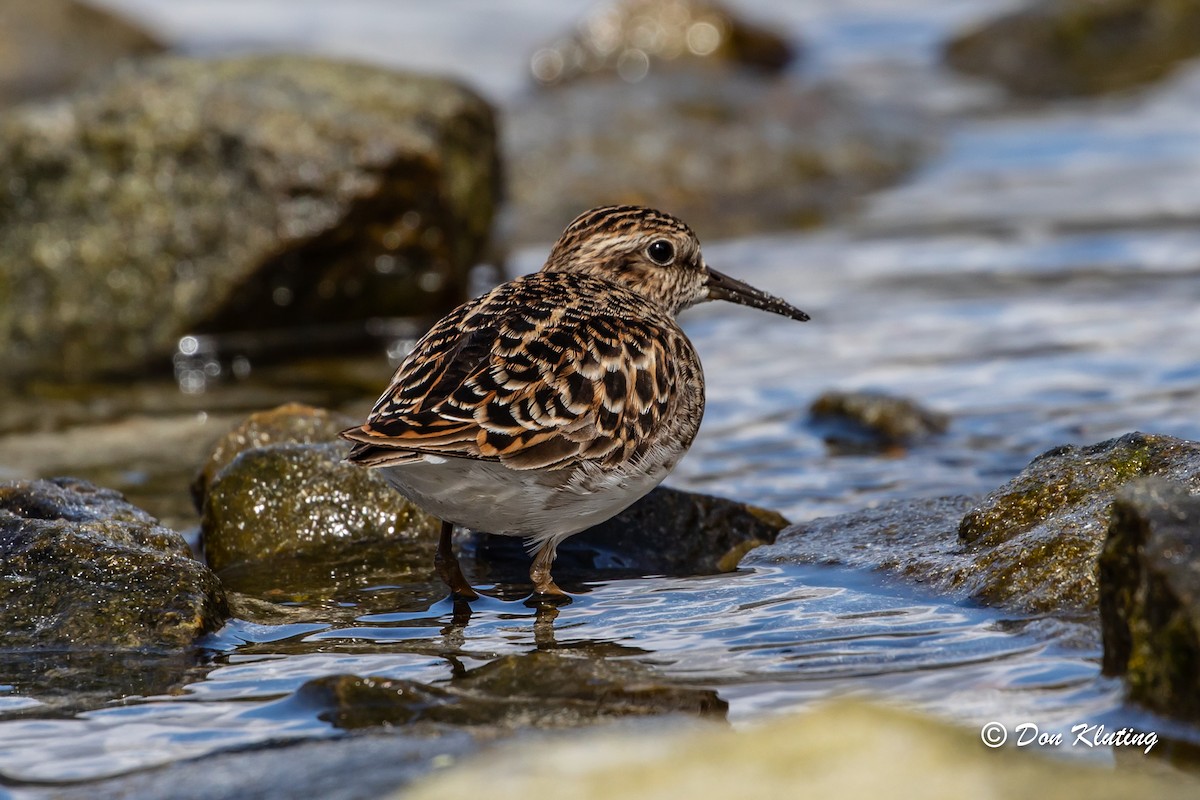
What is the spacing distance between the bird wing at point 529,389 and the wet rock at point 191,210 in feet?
15.0

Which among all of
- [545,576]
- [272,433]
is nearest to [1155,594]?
[545,576]

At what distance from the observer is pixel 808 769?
11.3 feet

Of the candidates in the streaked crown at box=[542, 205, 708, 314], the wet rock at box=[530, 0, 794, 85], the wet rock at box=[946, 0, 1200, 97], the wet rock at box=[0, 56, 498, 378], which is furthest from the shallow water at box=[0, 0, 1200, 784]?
the wet rock at box=[530, 0, 794, 85]

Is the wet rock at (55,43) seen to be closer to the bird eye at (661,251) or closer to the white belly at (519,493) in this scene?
the bird eye at (661,251)

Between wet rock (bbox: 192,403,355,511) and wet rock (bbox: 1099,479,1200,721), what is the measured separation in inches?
149

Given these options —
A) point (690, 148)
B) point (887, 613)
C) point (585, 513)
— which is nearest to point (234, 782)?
point (585, 513)

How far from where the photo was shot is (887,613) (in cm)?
526

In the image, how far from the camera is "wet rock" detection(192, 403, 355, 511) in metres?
6.94

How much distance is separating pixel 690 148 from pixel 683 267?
8.02m

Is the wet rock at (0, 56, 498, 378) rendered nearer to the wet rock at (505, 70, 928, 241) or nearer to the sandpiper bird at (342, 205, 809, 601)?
the wet rock at (505, 70, 928, 241)

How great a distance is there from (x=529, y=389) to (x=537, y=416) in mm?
116

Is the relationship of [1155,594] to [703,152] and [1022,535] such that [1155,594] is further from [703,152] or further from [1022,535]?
[703,152]

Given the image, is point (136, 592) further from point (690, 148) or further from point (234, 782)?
point (690, 148)

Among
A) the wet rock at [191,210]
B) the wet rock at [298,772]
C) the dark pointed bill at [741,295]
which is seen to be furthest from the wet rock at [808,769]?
the wet rock at [191,210]
